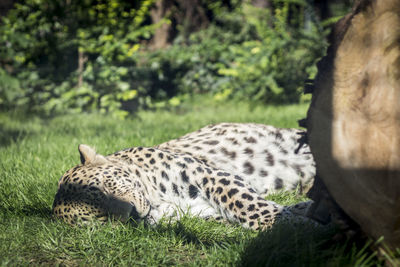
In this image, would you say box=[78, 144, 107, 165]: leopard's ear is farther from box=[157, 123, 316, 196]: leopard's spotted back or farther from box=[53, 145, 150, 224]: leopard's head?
box=[157, 123, 316, 196]: leopard's spotted back

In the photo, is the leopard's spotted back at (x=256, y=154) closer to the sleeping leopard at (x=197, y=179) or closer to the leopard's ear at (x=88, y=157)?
the sleeping leopard at (x=197, y=179)

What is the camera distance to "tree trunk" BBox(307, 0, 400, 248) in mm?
1854

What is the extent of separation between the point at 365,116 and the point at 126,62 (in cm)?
763

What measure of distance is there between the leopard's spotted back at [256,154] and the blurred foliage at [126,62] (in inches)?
159

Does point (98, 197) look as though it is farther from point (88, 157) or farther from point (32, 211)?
point (32, 211)

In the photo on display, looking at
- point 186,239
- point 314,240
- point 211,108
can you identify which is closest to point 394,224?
point 314,240

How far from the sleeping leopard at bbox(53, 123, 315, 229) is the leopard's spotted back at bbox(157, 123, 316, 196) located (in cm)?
1

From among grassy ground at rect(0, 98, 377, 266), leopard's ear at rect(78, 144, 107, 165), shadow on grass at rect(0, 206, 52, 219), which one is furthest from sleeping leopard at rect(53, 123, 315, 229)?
shadow on grass at rect(0, 206, 52, 219)

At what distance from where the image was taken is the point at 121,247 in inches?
101

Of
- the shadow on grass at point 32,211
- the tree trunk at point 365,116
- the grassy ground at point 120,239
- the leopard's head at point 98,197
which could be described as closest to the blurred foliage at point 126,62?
the grassy ground at point 120,239

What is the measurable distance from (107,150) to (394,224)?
356cm

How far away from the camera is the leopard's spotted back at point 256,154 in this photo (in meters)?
4.00

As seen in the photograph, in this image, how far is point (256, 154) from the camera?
4.18 meters

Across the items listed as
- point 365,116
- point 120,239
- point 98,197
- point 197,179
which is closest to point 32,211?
point 98,197
